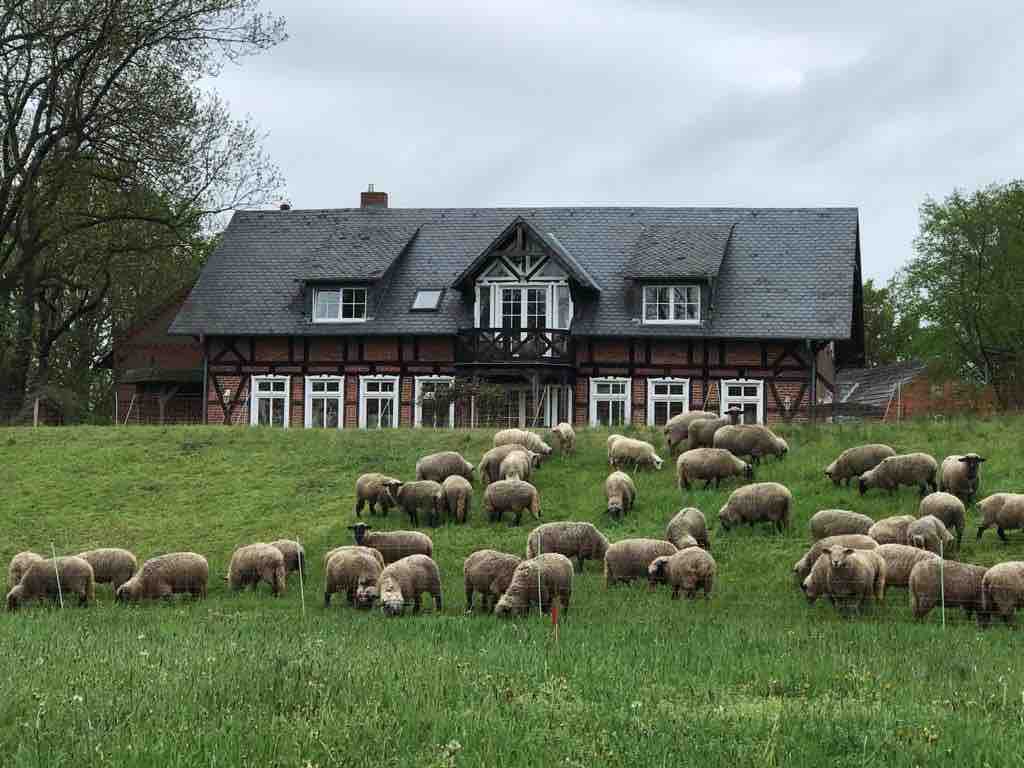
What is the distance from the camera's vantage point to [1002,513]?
Result: 75.7 feet

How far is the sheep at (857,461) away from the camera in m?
27.6

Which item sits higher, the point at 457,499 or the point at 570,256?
the point at 570,256

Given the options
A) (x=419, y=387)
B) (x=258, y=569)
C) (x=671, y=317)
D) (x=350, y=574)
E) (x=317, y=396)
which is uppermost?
(x=671, y=317)

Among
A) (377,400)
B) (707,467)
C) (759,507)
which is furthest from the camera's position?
(377,400)

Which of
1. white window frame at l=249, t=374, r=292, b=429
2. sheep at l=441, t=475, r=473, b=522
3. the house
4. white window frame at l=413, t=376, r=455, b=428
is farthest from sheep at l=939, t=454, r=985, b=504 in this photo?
white window frame at l=249, t=374, r=292, b=429

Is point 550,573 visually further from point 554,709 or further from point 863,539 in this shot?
point 554,709

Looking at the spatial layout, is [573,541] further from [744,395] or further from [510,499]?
[744,395]

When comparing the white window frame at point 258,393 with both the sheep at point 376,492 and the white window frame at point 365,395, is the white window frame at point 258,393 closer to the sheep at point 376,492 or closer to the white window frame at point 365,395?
the white window frame at point 365,395

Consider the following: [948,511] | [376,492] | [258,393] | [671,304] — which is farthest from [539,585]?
[258,393]

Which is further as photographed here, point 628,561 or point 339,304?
point 339,304

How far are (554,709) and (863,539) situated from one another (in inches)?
416

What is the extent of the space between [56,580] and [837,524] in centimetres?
1145

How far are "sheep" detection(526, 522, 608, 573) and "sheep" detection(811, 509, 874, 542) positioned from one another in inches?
129

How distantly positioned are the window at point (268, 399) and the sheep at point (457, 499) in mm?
22118
